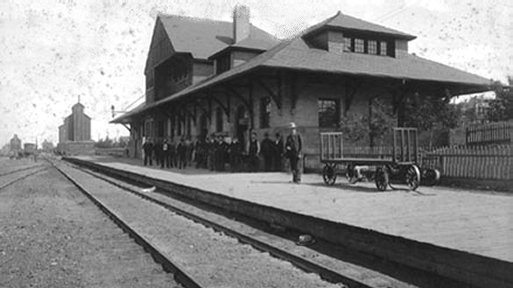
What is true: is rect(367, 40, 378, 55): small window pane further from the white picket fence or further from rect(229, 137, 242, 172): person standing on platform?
the white picket fence

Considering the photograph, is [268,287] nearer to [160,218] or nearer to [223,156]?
[160,218]

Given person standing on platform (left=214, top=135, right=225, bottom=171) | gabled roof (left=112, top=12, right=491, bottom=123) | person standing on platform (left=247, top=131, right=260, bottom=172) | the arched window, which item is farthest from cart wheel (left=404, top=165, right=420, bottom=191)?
the arched window

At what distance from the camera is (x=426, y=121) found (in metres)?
21.5

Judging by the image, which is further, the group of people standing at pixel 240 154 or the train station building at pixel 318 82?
the train station building at pixel 318 82

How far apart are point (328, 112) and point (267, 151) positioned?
11.6 feet

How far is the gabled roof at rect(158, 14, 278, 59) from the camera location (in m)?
35.7

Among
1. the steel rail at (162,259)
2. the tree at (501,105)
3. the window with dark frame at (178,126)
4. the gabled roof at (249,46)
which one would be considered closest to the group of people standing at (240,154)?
the gabled roof at (249,46)

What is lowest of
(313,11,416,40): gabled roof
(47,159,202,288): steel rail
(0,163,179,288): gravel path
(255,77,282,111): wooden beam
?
(0,163,179,288): gravel path

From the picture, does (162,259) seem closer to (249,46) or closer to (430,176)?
(430,176)

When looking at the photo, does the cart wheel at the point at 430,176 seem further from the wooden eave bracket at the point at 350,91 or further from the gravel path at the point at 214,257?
the wooden eave bracket at the point at 350,91

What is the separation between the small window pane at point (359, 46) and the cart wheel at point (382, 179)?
13856mm

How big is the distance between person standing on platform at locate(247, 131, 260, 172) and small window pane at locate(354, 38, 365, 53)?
24.0 feet

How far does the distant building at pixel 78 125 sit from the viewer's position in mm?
110438

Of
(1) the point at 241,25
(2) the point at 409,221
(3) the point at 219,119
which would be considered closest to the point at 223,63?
(3) the point at 219,119
